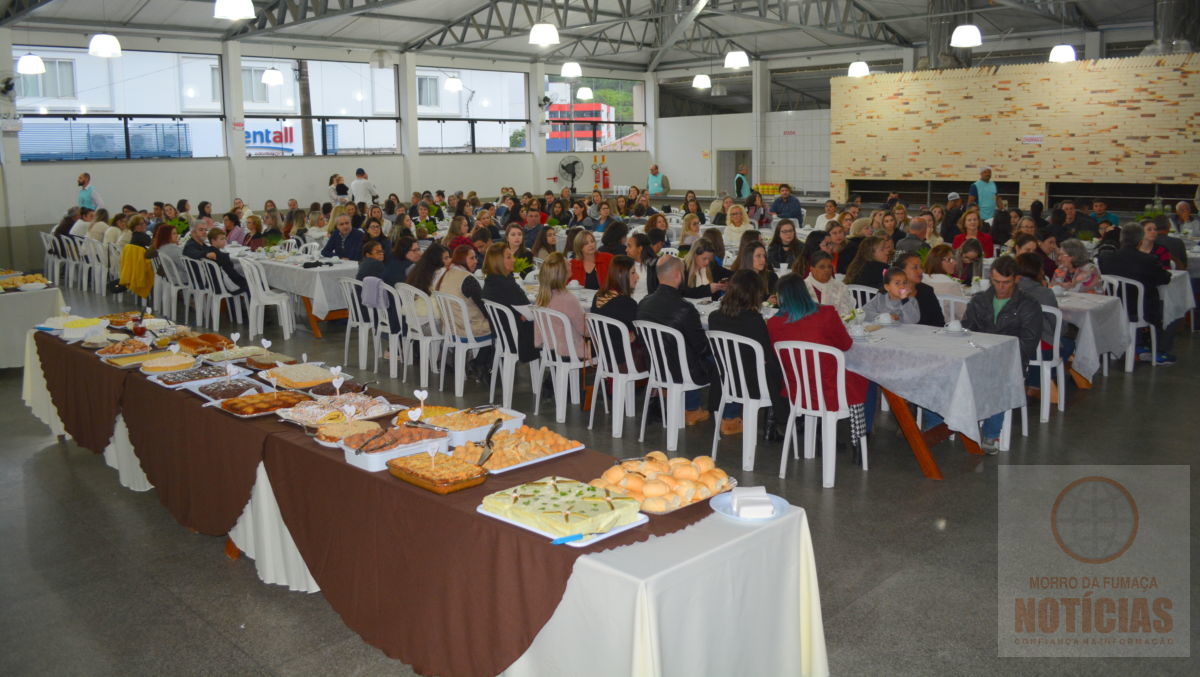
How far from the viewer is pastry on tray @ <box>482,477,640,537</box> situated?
2.53m

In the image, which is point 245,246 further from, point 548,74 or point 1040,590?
point 548,74

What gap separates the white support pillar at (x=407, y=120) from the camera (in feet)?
60.4

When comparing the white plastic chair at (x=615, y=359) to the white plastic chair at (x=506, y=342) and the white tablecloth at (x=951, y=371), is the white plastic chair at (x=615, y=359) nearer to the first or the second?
the white plastic chair at (x=506, y=342)

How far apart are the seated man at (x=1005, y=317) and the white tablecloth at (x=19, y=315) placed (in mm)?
7061

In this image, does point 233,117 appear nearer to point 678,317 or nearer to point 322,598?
point 678,317

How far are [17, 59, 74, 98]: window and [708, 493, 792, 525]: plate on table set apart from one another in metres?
14.9

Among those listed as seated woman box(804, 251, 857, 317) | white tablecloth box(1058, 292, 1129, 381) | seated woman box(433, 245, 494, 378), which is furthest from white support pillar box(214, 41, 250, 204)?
white tablecloth box(1058, 292, 1129, 381)

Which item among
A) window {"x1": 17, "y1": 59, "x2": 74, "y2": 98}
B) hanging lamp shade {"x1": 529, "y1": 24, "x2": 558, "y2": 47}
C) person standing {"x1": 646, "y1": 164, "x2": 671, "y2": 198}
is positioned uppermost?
window {"x1": 17, "y1": 59, "x2": 74, "y2": 98}

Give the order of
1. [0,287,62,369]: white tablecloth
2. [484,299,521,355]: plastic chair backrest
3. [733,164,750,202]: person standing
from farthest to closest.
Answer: [733,164,750,202]: person standing → [0,287,62,369]: white tablecloth → [484,299,521,355]: plastic chair backrest

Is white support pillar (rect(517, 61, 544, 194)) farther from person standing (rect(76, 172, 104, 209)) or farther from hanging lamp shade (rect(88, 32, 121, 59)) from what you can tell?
hanging lamp shade (rect(88, 32, 121, 59))

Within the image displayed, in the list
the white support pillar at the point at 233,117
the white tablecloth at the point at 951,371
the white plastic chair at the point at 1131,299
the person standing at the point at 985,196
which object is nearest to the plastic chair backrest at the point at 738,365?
the white tablecloth at the point at 951,371

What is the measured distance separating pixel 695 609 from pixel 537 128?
1930 centimetres

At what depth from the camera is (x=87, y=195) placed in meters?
13.9

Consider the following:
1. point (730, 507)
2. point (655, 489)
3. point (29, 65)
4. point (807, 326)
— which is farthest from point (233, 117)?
point (730, 507)
